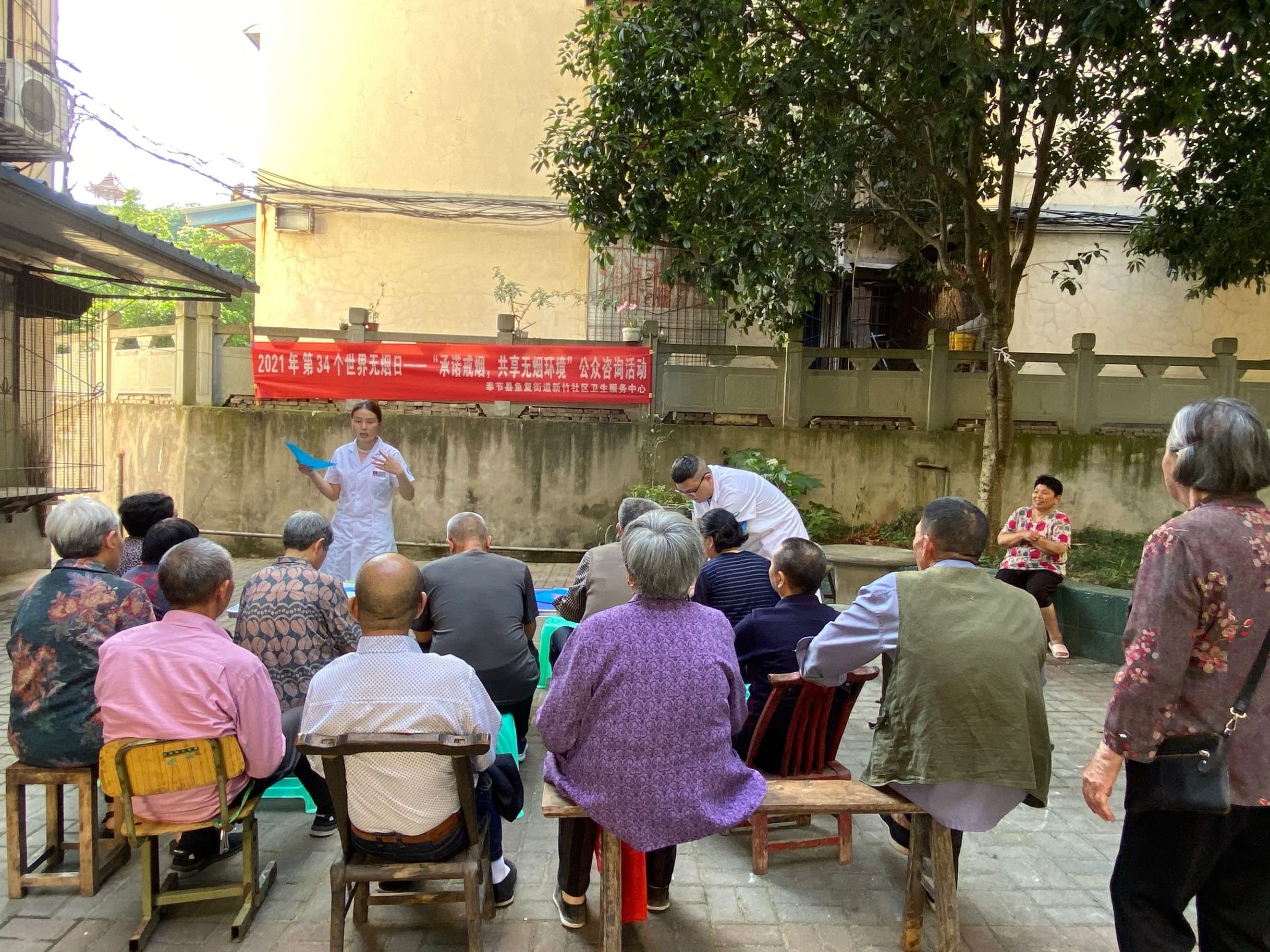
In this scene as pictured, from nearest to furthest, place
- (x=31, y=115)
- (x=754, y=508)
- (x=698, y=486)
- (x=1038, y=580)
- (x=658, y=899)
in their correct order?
(x=658, y=899)
(x=698, y=486)
(x=754, y=508)
(x=1038, y=580)
(x=31, y=115)

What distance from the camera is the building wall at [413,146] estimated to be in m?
11.6

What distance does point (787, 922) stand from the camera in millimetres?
2873

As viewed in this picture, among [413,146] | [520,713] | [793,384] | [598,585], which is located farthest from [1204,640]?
[413,146]

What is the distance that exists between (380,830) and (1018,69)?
5678 mm

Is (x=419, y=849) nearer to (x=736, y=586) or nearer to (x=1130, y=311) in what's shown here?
(x=736, y=586)

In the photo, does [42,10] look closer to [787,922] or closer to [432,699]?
[432,699]

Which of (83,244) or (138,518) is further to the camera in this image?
(83,244)

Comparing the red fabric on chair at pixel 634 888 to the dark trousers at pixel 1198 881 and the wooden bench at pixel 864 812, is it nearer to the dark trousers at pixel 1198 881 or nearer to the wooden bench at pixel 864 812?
the wooden bench at pixel 864 812

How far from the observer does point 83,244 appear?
6555 mm

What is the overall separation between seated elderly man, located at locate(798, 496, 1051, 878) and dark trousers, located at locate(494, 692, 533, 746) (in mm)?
1511

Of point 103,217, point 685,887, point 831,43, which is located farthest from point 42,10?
point 685,887

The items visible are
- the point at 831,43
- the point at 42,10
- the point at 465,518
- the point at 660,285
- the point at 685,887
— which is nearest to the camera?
the point at 685,887

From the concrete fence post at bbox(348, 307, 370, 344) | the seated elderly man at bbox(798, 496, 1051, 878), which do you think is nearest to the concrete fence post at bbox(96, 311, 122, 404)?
the concrete fence post at bbox(348, 307, 370, 344)

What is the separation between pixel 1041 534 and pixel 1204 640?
4295 millimetres
